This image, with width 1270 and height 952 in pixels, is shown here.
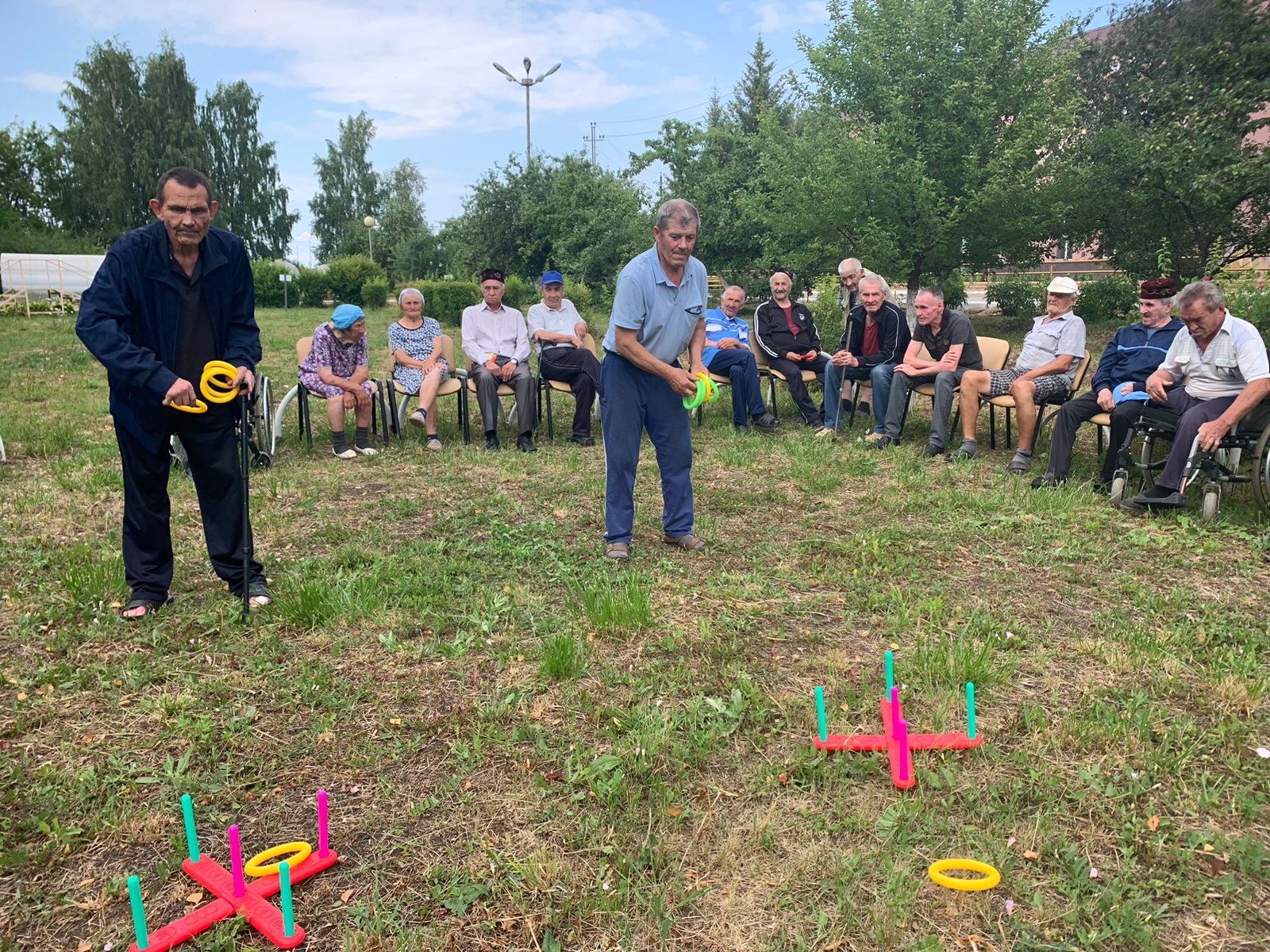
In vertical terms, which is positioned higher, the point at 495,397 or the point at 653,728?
the point at 495,397

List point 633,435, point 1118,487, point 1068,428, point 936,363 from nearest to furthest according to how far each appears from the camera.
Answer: point 633,435, point 1118,487, point 1068,428, point 936,363

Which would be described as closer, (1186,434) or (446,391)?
(1186,434)

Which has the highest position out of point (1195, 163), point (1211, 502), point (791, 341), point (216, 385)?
point (1195, 163)

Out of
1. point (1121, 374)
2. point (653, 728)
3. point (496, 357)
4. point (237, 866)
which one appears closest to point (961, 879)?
point (653, 728)

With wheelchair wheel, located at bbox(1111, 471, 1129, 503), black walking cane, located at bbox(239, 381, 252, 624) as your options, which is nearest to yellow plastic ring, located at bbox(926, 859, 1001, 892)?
black walking cane, located at bbox(239, 381, 252, 624)

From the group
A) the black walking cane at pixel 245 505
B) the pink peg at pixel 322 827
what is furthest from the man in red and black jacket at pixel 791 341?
the pink peg at pixel 322 827

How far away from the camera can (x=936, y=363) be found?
23.1ft

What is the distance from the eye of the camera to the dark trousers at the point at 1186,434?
5.01 m

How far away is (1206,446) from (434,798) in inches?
183

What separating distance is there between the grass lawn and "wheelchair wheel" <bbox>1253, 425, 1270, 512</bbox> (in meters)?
0.18

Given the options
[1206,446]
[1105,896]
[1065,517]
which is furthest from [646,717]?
[1206,446]

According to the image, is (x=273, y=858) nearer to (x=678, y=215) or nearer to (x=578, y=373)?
(x=678, y=215)

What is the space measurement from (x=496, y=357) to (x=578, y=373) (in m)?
0.75

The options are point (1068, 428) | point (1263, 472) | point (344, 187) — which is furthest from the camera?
point (344, 187)
